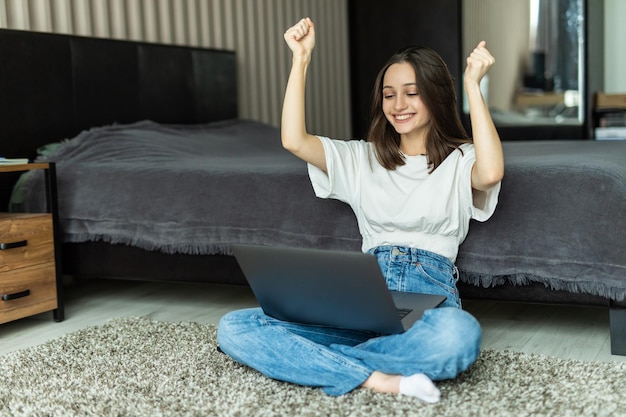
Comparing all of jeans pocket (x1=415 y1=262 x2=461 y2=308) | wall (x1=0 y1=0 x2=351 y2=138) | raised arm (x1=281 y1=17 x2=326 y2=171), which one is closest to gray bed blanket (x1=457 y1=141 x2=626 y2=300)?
jeans pocket (x1=415 y1=262 x2=461 y2=308)

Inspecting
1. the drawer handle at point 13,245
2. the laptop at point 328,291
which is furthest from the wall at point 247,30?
the laptop at point 328,291

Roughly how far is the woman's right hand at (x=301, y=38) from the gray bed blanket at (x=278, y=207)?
0.57m

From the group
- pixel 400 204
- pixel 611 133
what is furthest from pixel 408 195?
pixel 611 133

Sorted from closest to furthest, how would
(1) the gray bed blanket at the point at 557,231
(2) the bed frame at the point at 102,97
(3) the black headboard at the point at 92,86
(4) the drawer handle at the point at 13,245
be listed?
(1) the gray bed blanket at the point at 557,231 → (4) the drawer handle at the point at 13,245 → (2) the bed frame at the point at 102,97 → (3) the black headboard at the point at 92,86

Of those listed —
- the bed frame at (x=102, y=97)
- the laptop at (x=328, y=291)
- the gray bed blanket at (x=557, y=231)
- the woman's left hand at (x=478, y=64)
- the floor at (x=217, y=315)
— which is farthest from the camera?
the bed frame at (x=102, y=97)

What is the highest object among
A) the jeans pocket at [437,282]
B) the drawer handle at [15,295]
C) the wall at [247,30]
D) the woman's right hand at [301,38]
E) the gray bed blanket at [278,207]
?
the wall at [247,30]

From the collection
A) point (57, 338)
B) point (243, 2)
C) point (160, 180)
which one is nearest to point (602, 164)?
point (160, 180)

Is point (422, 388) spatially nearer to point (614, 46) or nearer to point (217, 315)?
point (217, 315)

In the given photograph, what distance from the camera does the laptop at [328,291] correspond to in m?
1.45

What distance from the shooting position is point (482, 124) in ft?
5.21

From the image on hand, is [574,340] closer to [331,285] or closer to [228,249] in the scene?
[331,285]

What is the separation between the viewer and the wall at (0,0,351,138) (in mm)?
3094

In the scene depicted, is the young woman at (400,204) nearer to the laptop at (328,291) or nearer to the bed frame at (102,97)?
the laptop at (328,291)

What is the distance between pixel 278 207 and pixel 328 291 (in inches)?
30.5
